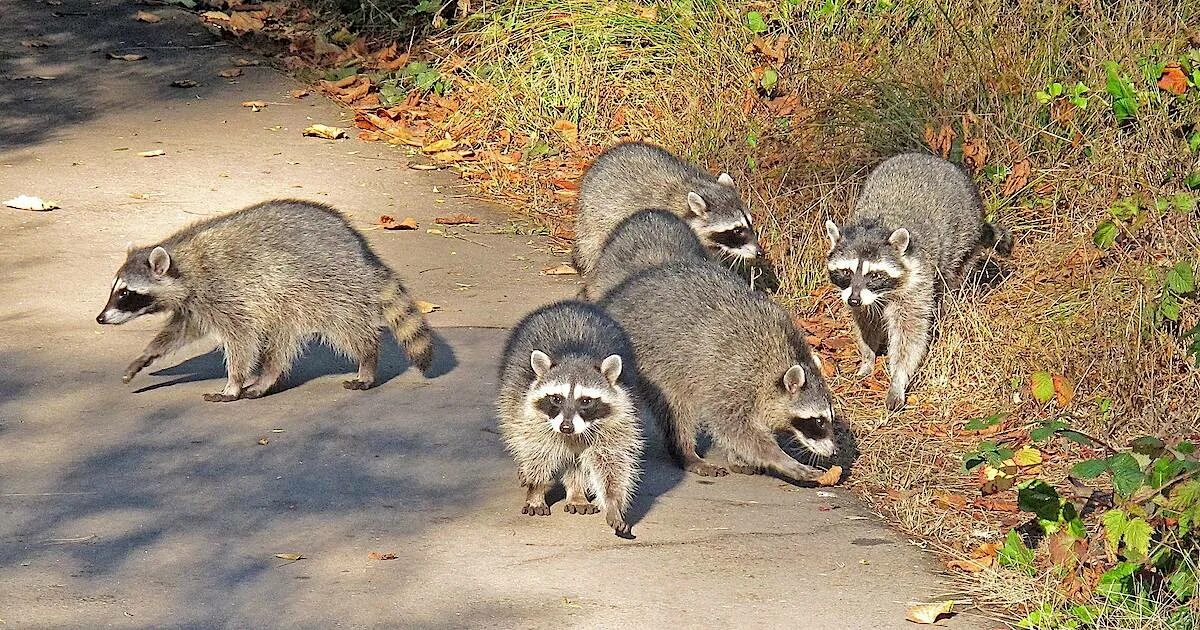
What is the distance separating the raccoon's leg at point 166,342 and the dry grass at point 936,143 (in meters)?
2.90

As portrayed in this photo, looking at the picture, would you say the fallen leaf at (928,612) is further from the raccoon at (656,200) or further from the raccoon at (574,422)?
the raccoon at (656,200)

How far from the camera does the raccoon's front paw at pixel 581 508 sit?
17.6ft

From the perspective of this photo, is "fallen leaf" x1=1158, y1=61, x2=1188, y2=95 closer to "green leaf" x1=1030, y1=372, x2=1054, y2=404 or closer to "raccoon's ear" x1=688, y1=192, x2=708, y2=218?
"green leaf" x1=1030, y1=372, x2=1054, y2=404

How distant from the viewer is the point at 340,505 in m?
5.18

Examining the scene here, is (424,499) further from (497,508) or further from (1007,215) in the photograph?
(1007,215)

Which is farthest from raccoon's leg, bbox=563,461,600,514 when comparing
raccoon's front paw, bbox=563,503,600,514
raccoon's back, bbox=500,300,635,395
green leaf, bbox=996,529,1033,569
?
green leaf, bbox=996,529,1033,569

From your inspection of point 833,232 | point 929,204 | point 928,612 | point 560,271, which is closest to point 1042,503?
point 928,612

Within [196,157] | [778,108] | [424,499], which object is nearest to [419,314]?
[424,499]

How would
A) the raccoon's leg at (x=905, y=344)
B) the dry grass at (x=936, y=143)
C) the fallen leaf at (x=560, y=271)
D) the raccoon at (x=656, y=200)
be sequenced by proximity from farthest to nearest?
the fallen leaf at (x=560, y=271)
the raccoon at (x=656, y=200)
the raccoon's leg at (x=905, y=344)
the dry grass at (x=936, y=143)

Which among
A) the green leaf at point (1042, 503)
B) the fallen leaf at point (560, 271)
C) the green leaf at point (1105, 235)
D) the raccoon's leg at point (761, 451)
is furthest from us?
the fallen leaf at point (560, 271)

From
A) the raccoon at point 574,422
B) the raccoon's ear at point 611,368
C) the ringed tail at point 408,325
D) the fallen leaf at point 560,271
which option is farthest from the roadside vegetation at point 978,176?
the ringed tail at point 408,325

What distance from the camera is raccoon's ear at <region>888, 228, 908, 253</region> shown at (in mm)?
6660

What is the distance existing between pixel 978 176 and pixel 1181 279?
215cm

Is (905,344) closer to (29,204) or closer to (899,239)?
(899,239)
